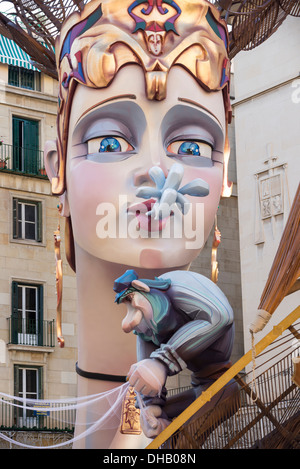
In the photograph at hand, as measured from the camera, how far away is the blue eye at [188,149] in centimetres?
1044

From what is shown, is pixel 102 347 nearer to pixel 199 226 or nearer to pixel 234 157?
pixel 199 226

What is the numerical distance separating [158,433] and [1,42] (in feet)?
47.9

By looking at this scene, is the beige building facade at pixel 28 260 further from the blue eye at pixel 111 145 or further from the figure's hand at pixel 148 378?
the figure's hand at pixel 148 378

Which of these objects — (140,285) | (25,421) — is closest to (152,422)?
(140,285)

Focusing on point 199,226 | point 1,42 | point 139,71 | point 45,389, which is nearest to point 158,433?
point 199,226

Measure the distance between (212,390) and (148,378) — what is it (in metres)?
0.58

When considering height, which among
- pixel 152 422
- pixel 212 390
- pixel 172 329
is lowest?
pixel 152 422

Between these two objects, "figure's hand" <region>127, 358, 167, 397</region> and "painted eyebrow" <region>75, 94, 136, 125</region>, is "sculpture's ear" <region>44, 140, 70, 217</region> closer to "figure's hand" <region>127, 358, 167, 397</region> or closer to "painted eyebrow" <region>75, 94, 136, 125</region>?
"painted eyebrow" <region>75, 94, 136, 125</region>

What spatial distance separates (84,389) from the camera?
34.6ft

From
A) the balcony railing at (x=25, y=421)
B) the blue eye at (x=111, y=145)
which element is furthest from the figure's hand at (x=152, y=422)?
the balcony railing at (x=25, y=421)

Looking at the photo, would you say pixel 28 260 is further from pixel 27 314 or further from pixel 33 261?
pixel 27 314

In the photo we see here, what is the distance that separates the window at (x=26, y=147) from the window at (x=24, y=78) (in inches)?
29.5

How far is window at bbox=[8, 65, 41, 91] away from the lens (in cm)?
2356

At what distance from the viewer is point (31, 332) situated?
22.3 m
